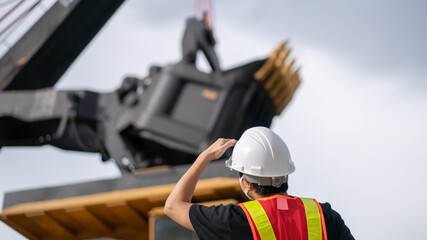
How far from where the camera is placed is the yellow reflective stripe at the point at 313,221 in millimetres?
2617

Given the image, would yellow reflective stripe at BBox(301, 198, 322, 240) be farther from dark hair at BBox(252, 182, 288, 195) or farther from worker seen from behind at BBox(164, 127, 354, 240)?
dark hair at BBox(252, 182, 288, 195)

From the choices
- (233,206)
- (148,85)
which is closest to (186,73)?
(148,85)

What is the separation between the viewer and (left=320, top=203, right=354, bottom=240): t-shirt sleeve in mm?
2686

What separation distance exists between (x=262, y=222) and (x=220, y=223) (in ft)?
0.62

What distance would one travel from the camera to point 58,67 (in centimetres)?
1419

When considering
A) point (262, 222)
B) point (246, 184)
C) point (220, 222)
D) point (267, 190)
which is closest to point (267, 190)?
point (267, 190)

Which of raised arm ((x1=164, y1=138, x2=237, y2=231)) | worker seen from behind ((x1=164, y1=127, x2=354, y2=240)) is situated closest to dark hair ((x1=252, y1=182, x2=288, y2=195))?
worker seen from behind ((x1=164, y1=127, x2=354, y2=240))

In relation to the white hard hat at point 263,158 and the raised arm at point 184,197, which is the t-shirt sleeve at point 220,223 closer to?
the raised arm at point 184,197

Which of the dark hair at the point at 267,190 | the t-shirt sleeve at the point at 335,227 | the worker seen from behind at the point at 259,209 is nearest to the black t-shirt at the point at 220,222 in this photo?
the worker seen from behind at the point at 259,209

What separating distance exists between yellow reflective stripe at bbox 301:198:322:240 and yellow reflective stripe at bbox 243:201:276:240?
0.60 ft

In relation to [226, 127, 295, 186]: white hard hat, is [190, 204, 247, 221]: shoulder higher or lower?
lower

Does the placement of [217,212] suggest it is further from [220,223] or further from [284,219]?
[284,219]

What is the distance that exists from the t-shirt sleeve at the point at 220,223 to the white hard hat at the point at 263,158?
0.29 meters

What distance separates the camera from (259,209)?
258 cm
